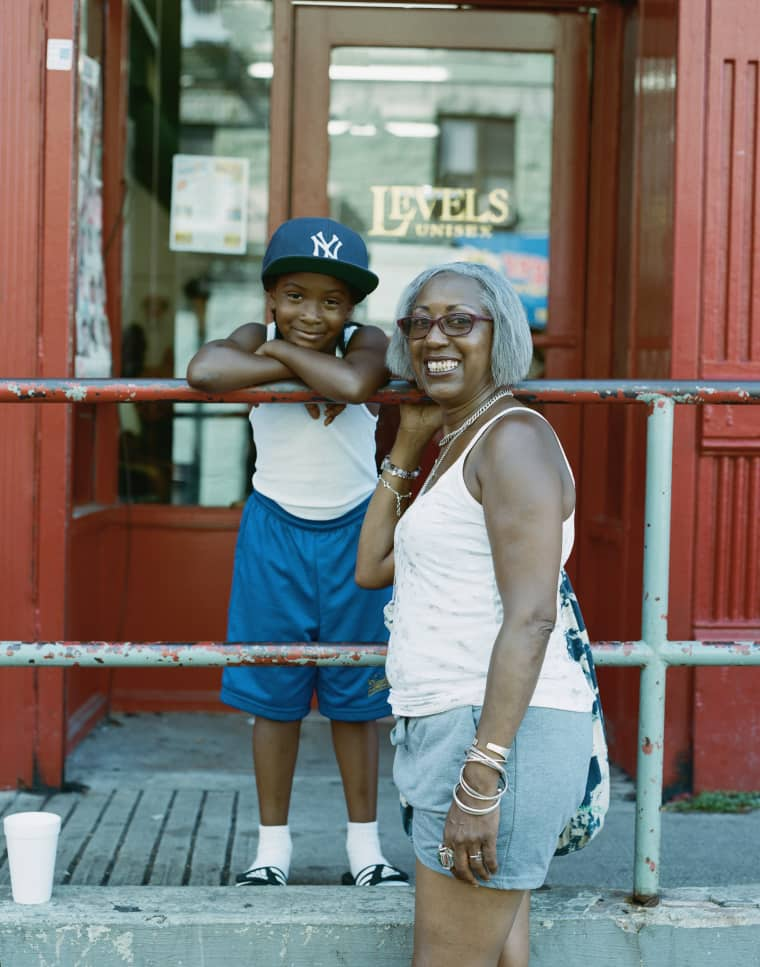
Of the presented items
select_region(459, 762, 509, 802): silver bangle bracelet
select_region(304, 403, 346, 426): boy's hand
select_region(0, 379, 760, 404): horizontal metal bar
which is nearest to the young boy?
select_region(304, 403, 346, 426): boy's hand

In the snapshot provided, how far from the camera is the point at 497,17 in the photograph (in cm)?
470

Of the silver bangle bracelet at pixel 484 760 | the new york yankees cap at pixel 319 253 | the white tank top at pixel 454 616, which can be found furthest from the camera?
the new york yankees cap at pixel 319 253

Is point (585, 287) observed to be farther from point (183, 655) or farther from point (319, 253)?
point (183, 655)

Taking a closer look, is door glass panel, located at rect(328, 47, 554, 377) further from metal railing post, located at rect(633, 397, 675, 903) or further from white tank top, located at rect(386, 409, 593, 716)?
white tank top, located at rect(386, 409, 593, 716)

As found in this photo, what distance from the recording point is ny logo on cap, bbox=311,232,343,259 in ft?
9.41

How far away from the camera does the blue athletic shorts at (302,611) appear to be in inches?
119

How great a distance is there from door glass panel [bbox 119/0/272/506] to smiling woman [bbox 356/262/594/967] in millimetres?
2721

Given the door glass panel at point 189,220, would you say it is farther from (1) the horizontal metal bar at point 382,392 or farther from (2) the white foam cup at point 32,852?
(2) the white foam cup at point 32,852

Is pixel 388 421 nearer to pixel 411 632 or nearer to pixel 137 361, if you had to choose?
pixel 411 632

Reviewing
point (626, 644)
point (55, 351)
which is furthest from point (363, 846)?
point (55, 351)

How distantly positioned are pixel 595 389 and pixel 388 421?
0.67m

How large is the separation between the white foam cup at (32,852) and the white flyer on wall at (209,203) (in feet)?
9.40

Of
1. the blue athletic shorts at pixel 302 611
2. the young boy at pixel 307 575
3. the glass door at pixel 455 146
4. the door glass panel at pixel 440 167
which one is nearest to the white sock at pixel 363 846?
the young boy at pixel 307 575

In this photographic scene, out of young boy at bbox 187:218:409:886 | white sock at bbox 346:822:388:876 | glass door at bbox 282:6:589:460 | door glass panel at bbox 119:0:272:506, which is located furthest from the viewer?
door glass panel at bbox 119:0:272:506
